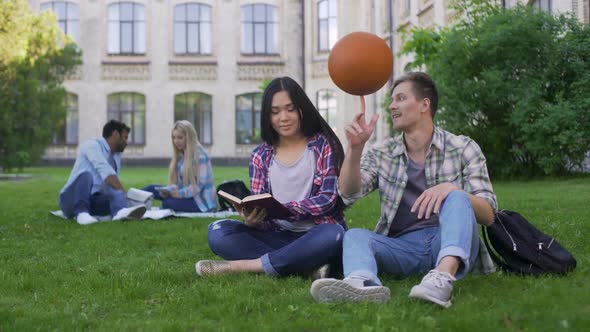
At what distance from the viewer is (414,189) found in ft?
15.3

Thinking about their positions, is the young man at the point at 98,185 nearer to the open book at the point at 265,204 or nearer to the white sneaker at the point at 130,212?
the white sneaker at the point at 130,212

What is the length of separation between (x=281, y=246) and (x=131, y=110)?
3294 cm

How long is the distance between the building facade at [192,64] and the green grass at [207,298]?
99.1 ft

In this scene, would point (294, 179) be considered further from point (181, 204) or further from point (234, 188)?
point (181, 204)

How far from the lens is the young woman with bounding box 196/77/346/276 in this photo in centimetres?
481

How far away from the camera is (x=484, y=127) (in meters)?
16.2

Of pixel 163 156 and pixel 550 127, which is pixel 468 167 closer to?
pixel 550 127

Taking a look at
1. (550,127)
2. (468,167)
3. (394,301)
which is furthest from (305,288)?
(550,127)

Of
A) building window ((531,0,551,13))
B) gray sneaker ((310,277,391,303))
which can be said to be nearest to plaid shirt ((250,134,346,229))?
gray sneaker ((310,277,391,303))

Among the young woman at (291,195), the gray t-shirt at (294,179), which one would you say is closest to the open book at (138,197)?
the young woman at (291,195)

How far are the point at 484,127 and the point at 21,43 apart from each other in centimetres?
1329

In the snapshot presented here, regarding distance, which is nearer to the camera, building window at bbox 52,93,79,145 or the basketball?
the basketball

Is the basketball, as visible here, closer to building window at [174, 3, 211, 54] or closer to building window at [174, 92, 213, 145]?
building window at [174, 92, 213, 145]

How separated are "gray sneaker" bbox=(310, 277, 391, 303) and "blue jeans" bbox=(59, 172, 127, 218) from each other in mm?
5926
